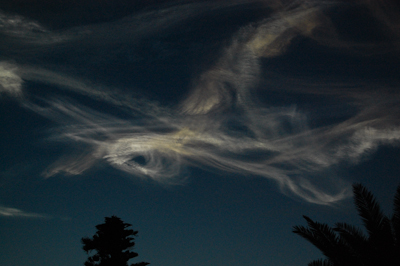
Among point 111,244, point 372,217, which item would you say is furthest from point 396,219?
point 111,244

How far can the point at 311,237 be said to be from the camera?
936cm

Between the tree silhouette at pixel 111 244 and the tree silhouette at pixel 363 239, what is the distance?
15.9 meters

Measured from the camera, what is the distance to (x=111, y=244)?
64.4ft

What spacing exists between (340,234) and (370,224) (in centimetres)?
122

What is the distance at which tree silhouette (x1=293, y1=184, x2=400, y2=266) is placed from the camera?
840cm

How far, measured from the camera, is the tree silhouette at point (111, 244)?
19344 mm

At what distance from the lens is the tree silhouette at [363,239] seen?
27.6 ft

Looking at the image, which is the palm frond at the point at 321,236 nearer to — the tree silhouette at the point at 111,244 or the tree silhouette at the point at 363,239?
the tree silhouette at the point at 363,239

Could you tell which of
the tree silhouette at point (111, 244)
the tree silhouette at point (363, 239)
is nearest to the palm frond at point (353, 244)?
the tree silhouette at point (363, 239)

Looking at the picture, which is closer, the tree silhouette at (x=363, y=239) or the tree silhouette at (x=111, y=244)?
the tree silhouette at (x=363, y=239)

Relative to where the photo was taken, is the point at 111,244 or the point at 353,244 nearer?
the point at 353,244

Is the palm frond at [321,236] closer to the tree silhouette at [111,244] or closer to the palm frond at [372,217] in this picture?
the palm frond at [372,217]

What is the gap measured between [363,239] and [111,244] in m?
18.2

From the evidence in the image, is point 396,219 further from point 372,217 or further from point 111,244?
point 111,244
